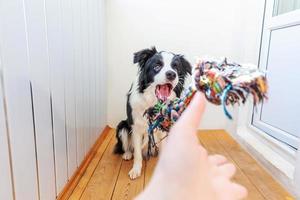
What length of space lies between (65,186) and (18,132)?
0.50m

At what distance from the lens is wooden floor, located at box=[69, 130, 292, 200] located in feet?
3.53

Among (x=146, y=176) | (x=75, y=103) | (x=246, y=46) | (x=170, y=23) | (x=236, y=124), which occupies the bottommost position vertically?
(x=146, y=176)

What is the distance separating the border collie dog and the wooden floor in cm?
8

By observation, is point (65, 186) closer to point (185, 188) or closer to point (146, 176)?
point (146, 176)

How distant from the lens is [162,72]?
1.26 m

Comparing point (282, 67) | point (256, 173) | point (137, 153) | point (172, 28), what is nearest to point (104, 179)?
point (137, 153)

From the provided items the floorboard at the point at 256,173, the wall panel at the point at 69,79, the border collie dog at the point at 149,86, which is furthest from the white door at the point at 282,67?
the wall panel at the point at 69,79

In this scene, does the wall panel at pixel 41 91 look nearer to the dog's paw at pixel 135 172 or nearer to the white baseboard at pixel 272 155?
the dog's paw at pixel 135 172

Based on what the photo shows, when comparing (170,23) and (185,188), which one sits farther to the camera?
(170,23)

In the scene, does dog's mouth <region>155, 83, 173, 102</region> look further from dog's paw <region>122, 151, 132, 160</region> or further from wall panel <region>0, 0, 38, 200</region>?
wall panel <region>0, 0, 38, 200</region>

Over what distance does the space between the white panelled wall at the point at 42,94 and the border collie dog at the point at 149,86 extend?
0.31 m

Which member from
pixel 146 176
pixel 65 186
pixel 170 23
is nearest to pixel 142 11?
pixel 170 23

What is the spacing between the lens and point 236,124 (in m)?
1.81

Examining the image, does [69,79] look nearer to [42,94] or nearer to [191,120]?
[42,94]
